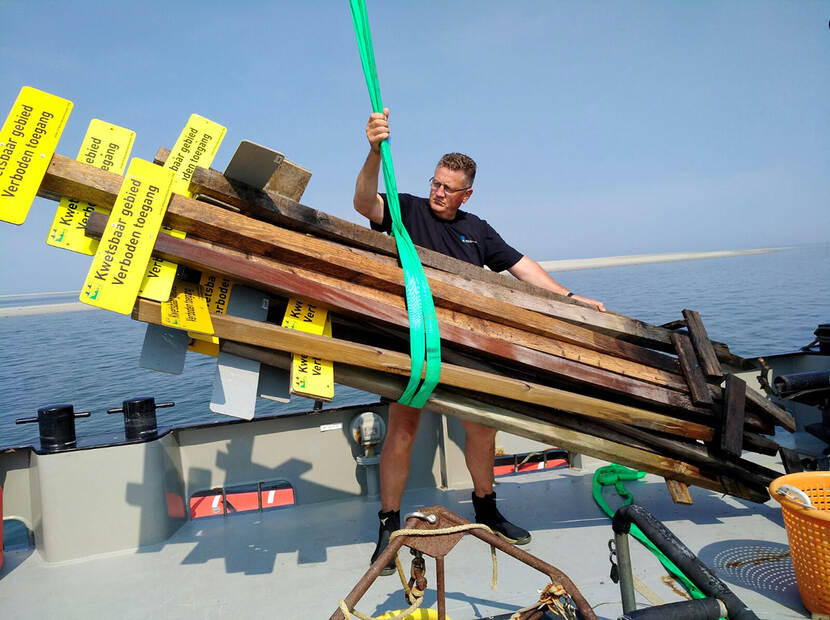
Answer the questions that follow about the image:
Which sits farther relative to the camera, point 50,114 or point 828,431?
point 828,431

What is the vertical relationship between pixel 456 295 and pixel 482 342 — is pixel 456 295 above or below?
above

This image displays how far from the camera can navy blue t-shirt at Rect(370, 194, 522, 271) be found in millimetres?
3654

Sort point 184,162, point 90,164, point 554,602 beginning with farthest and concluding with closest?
point 184,162 < point 90,164 < point 554,602

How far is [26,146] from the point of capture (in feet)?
7.90

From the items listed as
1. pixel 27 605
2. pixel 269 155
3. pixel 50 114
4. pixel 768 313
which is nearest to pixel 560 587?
pixel 269 155

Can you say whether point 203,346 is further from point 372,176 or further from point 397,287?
point 372,176

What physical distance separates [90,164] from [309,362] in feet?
4.50

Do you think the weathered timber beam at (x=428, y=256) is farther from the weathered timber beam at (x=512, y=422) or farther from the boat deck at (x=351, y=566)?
the boat deck at (x=351, y=566)

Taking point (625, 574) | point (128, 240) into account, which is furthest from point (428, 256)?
point (625, 574)

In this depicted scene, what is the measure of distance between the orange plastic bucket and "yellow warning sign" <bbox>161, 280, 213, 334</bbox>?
293cm

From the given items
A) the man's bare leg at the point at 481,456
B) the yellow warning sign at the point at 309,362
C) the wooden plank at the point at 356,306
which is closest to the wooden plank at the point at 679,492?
the wooden plank at the point at 356,306

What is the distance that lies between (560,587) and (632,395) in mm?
1884

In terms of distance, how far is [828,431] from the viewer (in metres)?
4.28

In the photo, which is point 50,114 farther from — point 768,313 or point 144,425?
point 768,313
